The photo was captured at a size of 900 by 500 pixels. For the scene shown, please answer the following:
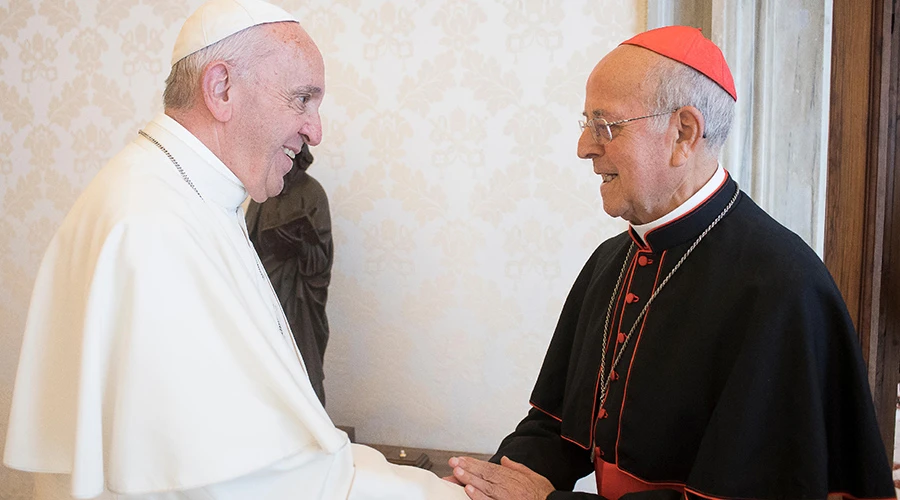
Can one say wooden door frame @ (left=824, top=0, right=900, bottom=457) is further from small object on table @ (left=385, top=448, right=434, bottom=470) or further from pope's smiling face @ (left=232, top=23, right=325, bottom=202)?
small object on table @ (left=385, top=448, right=434, bottom=470)

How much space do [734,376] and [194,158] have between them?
1342mm

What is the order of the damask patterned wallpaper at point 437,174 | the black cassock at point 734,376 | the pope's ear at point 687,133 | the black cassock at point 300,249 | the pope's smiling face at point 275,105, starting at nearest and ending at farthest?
1. the black cassock at point 734,376
2. the pope's ear at point 687,133
3. the pope's smiling face at point 275,105
4. the black cassock at point 300,249
5. the damask patterned wallpaper at point 437,174

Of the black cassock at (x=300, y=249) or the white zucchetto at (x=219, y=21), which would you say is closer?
the white zucchetto at (x=219, y=21)

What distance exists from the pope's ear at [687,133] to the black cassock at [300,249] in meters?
2.39

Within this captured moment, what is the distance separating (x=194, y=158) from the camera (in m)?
1.96

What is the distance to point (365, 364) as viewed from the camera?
4.55 meters

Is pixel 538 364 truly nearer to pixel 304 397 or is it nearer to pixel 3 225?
pixel 304 397

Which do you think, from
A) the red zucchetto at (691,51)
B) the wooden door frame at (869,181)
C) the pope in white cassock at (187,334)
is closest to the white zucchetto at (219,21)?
the pope in white cassock at (187,334)

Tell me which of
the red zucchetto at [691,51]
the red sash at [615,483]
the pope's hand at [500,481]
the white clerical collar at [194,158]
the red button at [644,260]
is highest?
the red zucchetto at [691,51]

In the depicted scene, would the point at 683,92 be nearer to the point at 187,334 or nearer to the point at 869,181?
the point at 869,181

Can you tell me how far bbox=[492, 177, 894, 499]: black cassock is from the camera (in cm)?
173

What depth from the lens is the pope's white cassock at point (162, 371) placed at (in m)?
1.61

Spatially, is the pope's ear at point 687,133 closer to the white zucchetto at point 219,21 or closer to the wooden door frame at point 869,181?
the wooden door frame at point 869,181

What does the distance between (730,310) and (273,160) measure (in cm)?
120
